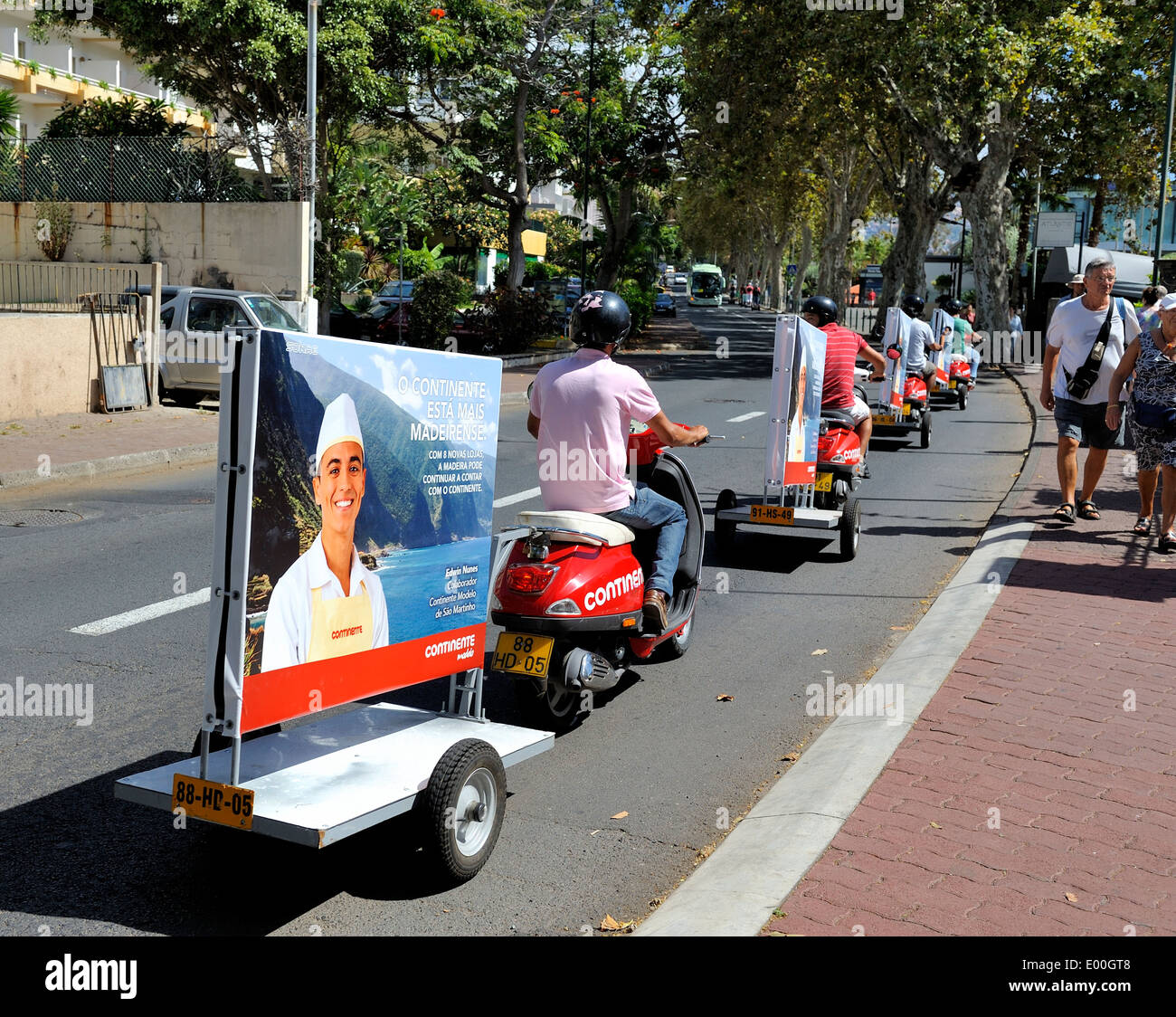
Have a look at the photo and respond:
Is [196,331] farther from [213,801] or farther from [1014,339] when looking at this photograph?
[1014,339]

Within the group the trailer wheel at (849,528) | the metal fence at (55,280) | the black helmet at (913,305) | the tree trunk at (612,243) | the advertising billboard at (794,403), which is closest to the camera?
the advertising billboard at (794,403)

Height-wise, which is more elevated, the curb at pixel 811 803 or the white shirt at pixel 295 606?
the white shirt at pixel 295 606

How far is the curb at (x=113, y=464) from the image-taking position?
11289 mm

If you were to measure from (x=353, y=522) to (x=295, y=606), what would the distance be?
0.34 metres

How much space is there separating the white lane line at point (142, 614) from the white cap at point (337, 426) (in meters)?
3.51

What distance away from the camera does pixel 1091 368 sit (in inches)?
374

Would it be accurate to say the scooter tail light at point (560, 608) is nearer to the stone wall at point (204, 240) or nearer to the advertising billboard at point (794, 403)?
the advertising billboard at point (794, 403)

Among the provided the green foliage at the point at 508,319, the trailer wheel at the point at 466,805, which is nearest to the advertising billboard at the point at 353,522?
the trailer wheel at the point at 466,805

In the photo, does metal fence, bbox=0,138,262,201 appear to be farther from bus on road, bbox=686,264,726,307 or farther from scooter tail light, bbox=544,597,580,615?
bus on road, bbox=686,264,726,307

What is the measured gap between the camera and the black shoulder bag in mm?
9484

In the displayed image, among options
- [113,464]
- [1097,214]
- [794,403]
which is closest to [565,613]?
[794,403]

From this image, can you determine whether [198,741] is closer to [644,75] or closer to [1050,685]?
[1050,685]

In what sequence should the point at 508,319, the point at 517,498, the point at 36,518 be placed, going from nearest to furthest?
the point at 36,518 → the point at 517,498 → the point at 508,319
